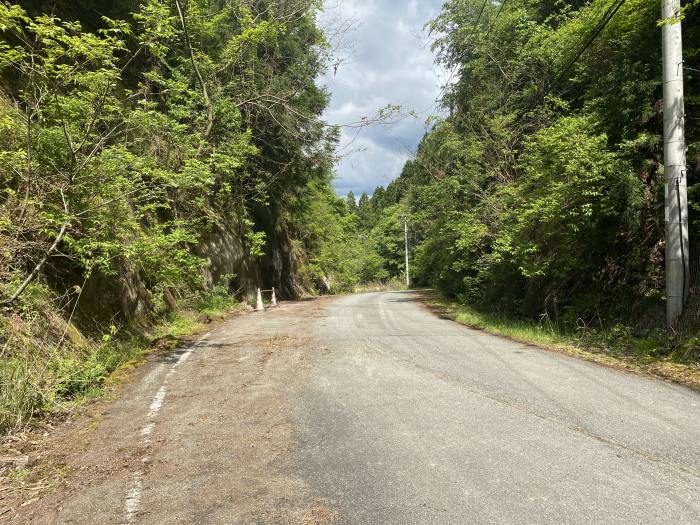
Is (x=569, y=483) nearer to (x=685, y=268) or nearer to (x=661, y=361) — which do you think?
(x=661, y=361)

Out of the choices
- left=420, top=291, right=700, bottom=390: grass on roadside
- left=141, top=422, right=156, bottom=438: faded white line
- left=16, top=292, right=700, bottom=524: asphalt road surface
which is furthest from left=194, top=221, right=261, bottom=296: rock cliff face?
left=141, top=422, right=156, bottom=438: faded white line

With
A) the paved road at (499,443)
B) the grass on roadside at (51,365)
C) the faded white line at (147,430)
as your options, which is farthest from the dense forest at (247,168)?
the paved road at (499,443)

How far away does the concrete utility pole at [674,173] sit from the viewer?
8.34 metres

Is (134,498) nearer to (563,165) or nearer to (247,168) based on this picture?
(563,165)

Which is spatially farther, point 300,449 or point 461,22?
point 461,22

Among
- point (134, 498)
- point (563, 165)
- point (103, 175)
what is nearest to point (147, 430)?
point (134, 498)

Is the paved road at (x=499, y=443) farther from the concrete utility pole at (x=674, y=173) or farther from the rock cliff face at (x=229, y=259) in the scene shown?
the rock cliff face at (x=229, y=259)

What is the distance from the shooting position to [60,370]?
20.0ft

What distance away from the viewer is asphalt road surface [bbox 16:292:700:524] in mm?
3295

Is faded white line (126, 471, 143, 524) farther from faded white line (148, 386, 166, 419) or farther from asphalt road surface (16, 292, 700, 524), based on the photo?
faded white line (148, 386, 166, 419)

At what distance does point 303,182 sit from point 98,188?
15860 millimetres

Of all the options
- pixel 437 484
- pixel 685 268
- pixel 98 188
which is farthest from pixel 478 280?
pixel 437 484

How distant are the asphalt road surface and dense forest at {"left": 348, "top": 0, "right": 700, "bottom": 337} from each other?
4018mm

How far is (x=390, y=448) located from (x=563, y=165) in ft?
29.7
